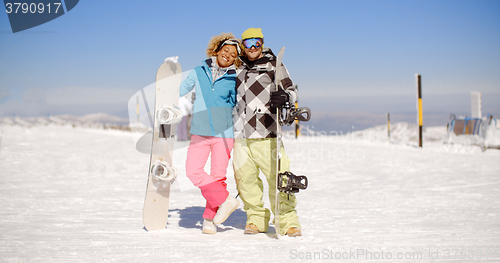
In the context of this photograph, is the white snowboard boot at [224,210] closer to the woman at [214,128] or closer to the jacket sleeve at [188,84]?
the woman at [214,128]

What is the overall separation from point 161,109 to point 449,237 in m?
2.58

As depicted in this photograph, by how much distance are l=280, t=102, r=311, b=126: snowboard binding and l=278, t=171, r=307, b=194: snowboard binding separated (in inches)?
16.7

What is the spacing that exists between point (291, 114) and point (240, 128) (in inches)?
18.5

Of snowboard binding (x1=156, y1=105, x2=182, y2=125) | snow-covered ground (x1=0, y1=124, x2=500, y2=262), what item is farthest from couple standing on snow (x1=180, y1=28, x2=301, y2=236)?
snow-covered ground (x1=0, y1=124, x2=500, y2=262)

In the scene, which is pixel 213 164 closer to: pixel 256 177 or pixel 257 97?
pixel 256 177

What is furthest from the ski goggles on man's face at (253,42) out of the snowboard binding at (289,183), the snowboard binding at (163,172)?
the snowboard binding at (163,172)

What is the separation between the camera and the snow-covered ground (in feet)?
8.02

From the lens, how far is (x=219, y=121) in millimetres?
2994

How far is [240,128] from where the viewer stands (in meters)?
3.04

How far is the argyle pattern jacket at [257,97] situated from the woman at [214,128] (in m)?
0.08

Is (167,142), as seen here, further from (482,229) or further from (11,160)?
(11,160)

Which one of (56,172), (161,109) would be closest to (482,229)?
(161,109)

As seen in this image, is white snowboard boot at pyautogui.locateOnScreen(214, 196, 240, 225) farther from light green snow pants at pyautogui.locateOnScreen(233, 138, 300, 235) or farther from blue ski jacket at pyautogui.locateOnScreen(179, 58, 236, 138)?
blue ski jacket at pyautogui.locateOnScreen(179, 58, 236, 138)

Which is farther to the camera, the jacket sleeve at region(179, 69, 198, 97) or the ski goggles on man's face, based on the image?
the jacket sleeve at region(179, 69, 198, 97)
